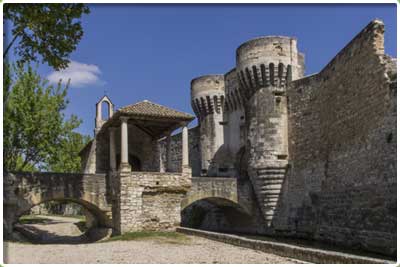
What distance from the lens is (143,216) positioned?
18125 millimetres

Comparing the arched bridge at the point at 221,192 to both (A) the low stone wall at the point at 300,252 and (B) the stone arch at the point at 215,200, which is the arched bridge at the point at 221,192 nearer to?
(B) the stone arch at the point at 215,200

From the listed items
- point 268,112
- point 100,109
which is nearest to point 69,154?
point 100,109

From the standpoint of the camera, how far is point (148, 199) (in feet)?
60.3

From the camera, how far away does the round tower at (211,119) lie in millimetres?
26875

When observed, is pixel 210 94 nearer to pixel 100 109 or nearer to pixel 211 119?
pixel 211 119

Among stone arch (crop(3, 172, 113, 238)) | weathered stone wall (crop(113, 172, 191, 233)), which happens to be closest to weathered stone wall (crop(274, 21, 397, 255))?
weathered stone wall (crop(113, 172, 191, 233))

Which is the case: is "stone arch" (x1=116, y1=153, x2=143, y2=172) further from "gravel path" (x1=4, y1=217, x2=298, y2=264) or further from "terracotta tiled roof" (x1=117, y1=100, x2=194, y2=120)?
"gravel path" (x1=4, y1=217, x2=298, y2=264)

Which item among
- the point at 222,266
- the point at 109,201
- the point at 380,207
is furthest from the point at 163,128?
the point at 222,266

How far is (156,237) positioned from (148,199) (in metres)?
1.95

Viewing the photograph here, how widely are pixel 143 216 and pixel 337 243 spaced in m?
7.21

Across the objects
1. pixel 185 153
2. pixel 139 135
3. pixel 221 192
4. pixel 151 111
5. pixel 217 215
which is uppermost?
pixel 151 111

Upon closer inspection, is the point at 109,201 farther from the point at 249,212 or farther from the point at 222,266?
the point at 222,266

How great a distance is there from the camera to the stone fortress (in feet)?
48.4

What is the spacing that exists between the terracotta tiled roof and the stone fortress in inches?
2.0
